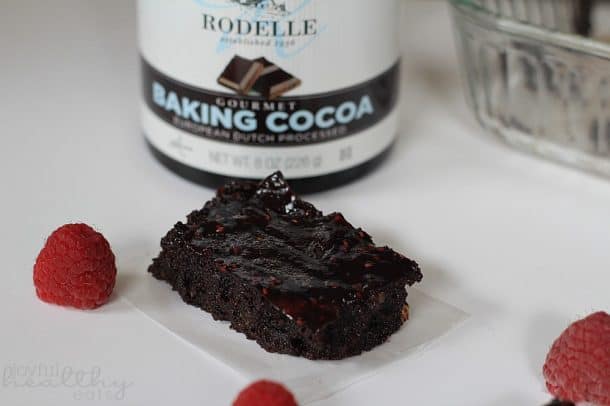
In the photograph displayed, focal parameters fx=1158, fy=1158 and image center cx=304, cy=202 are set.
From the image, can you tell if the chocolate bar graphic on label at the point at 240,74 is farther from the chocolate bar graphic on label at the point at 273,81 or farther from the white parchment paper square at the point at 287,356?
the white parchment paper square at the point at 287,356

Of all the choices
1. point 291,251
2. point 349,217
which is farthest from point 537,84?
point 291,251

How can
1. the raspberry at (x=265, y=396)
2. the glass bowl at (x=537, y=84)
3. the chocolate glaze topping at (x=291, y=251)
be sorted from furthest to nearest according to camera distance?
the glass bowl at (x=537, y=84) < the chocolate glaze topping at (x=291, y=251) < the raspberry at (x=265, y=396)

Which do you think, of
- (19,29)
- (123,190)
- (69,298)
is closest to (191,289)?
(69,298)

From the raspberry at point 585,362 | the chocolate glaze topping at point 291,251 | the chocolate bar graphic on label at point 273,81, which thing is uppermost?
the chocolate bar graphic on label at point 273,81

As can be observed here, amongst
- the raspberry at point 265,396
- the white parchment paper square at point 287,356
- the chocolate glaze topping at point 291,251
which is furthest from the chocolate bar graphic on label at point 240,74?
the raspberry at point 265,396

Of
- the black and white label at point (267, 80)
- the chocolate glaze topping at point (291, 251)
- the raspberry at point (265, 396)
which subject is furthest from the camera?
the black and white label at point (267, 80)

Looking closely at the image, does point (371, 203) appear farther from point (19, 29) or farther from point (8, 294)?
point (19, 29)

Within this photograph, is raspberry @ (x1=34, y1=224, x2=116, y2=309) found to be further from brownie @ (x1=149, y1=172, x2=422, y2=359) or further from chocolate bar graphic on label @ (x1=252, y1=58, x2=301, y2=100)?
chocolate bar graphic on label @ (x1=252, y1=58, x2=301, y2=100)
